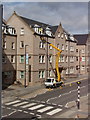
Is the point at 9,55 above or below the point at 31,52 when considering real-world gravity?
below

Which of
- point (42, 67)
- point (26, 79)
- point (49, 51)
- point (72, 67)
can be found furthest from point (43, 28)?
point (72, 67)

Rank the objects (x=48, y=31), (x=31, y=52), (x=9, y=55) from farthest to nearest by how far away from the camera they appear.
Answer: (x=48, y=31)
(x=31, y=52)
(x=9, y=55)

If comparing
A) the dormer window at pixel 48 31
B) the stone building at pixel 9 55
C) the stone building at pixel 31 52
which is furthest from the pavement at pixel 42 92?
the dormer window at pixel 48 31

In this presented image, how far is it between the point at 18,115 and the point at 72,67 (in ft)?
76.2

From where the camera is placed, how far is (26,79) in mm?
23031

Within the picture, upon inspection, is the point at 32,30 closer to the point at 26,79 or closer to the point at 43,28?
the point at 43,28

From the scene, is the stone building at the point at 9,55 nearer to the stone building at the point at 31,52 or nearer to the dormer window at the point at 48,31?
the stone building at the point at 31,52

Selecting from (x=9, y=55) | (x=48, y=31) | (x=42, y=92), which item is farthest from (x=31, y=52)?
(x=42, y=92)

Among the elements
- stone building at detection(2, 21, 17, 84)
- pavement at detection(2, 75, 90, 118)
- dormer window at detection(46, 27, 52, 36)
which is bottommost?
pavement at detection(2, 75, 90, 118)

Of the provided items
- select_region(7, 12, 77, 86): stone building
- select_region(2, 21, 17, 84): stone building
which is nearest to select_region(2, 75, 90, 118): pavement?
select_region(2, 21, 17, 84): stone building

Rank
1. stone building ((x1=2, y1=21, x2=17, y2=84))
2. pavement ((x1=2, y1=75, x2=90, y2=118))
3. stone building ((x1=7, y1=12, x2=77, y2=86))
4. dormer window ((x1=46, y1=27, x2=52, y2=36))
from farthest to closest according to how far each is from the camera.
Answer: dormer window ((x1=46, y1=27, x2=52, y2=36)) → stone building ((x1=7, y1=12, x2=77, y2=86)) → stone building ((x1=2, y1=21, x2=17, y2=84)) → pavement ((x1=2, y1=75, x2=90, y2=118))

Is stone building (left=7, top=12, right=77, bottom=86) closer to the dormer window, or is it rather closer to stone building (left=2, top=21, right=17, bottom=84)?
the dormer window

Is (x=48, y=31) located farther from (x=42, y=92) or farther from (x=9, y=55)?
(x=42, y=92)

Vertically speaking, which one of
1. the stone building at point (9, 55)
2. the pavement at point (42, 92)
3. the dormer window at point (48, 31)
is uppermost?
the dormer window at point (48, 31)
